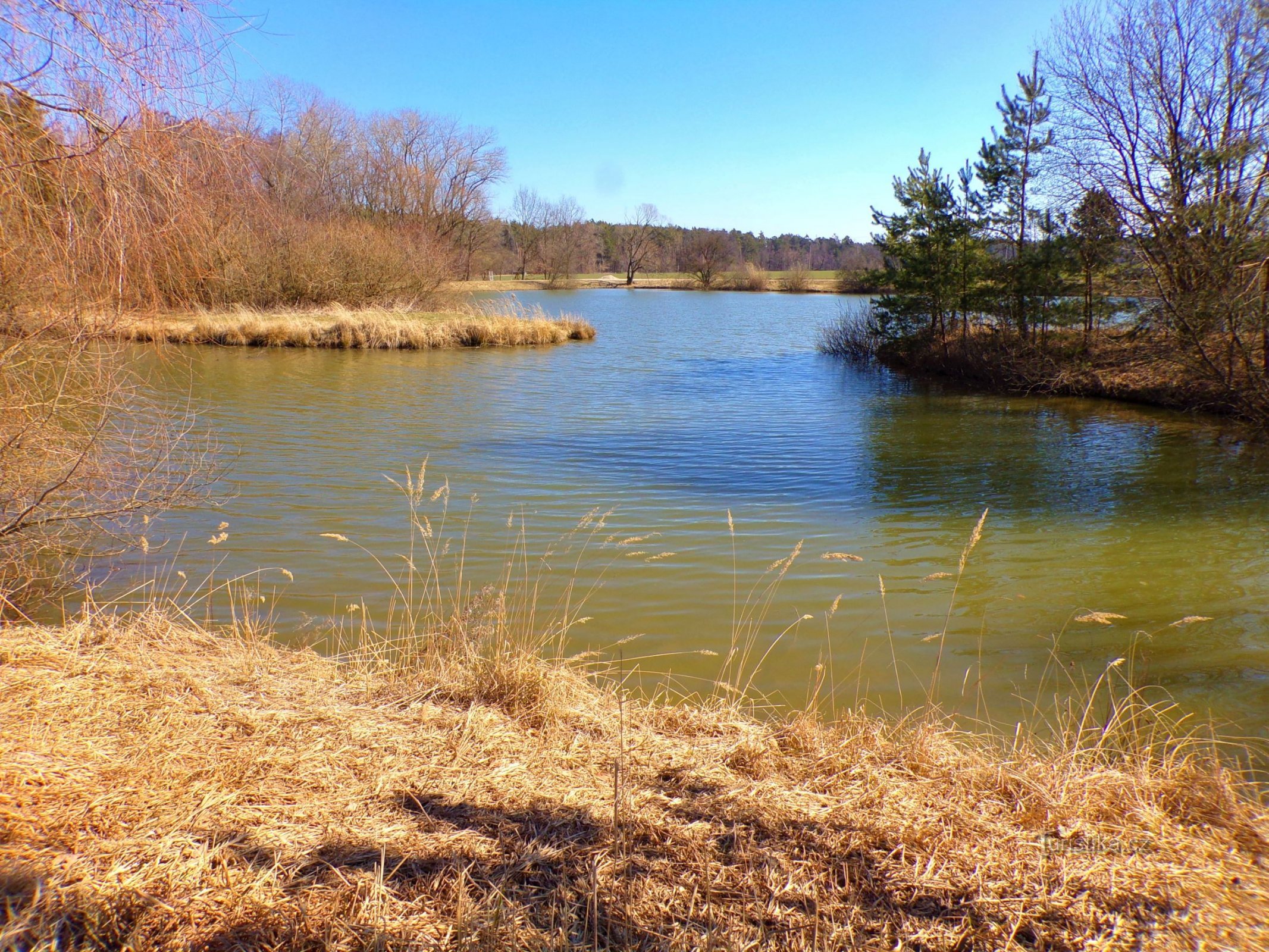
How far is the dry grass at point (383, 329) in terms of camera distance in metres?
24.5

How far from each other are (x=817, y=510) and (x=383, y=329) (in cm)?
2013

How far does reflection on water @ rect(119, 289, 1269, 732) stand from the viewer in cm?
539

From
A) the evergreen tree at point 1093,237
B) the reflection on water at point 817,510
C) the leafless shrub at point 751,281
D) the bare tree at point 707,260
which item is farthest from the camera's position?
the bare tree at point 707,260

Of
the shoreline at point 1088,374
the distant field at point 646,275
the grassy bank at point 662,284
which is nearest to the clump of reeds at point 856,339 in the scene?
the shoreline at point 1088,374

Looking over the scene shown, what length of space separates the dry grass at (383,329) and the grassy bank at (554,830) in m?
21.6

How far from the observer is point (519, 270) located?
85.1 m

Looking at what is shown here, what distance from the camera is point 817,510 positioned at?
874 centimetres

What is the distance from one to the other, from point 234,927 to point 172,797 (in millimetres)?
672

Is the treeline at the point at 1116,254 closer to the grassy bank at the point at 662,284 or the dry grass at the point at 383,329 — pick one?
the dry grass at the point at 383,329

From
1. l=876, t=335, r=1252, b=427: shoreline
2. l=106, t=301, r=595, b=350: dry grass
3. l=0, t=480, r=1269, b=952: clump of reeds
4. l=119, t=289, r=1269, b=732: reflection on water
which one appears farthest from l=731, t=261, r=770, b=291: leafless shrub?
l=0, t=480, r=1269, b=952: clump of reeds

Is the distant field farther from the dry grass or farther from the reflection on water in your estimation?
the reflection on water

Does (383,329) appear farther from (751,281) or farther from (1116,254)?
(751,281)

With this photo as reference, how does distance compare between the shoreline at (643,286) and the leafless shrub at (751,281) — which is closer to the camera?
the shoreline at (643,286)

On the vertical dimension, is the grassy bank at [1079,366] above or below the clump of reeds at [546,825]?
above
